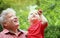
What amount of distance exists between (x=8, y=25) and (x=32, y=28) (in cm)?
35

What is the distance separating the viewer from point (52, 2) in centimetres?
801

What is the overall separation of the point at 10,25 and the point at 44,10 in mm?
4406

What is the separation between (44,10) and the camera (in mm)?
7949

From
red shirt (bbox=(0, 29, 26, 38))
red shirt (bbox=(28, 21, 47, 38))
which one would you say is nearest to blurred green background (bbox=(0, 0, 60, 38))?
red shirt (bbox=(28, 21, 47, 38))

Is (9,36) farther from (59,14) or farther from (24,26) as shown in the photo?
(59,14)

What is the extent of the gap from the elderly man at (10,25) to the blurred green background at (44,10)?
251 cm

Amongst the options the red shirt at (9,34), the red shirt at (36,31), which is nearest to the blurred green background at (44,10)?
the red shirt at (36,31)

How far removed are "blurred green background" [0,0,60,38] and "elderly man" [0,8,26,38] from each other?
2.51 meters

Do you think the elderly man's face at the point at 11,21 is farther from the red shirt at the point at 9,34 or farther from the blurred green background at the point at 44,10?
the blurred green background at the point at 44,10

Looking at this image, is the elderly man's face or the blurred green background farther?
the blurred green background

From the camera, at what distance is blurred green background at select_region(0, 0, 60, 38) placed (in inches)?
242

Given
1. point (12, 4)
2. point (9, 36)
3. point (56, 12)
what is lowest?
point (9, 36)

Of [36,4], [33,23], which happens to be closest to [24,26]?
[36,4]

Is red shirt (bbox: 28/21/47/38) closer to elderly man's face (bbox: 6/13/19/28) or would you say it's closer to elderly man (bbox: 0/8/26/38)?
elderly man (bbox: 0/8/26/38)
